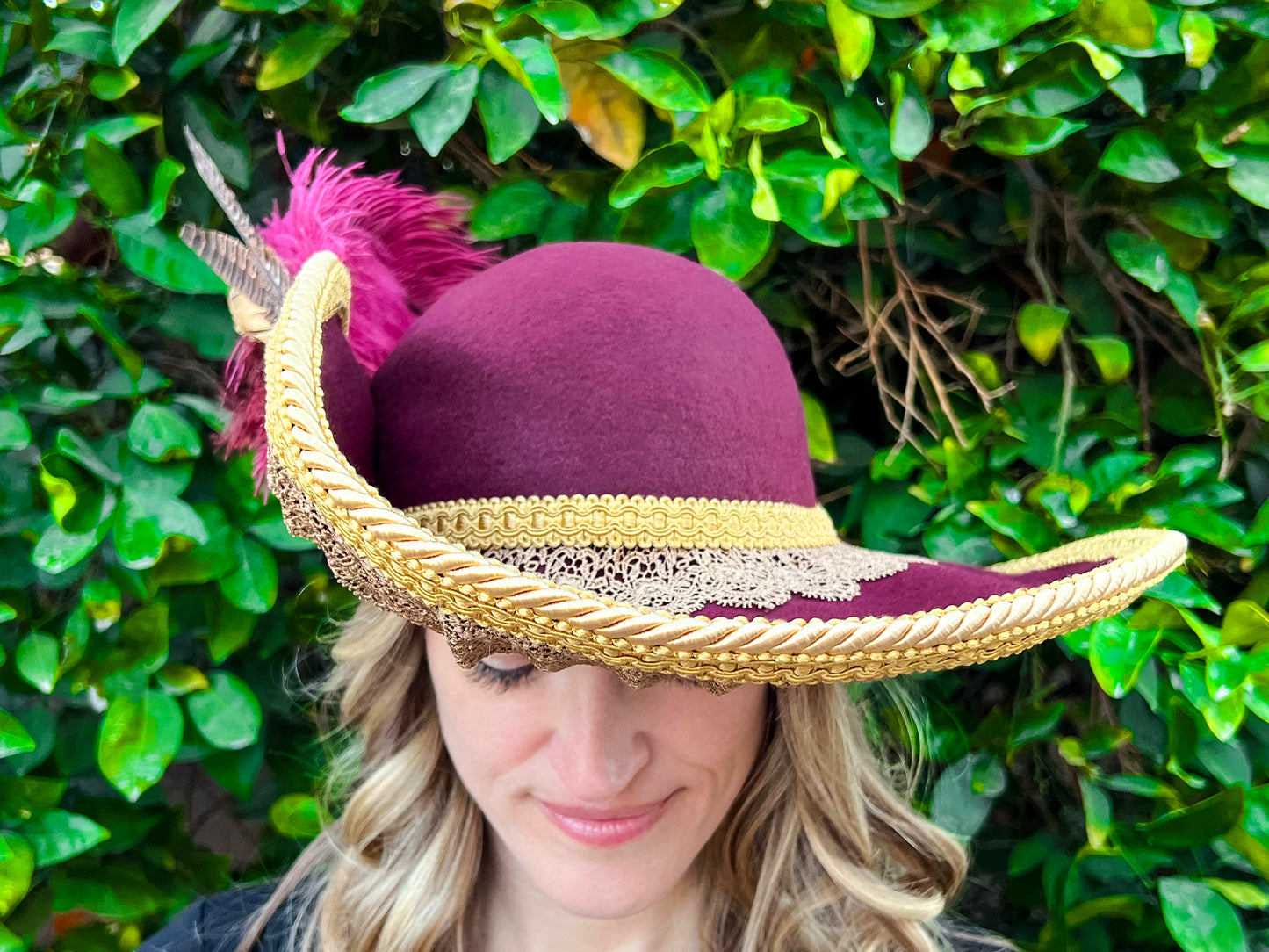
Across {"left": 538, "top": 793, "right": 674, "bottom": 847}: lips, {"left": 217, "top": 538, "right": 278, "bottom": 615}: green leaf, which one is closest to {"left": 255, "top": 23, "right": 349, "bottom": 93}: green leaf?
{"left": 217, "top": 538, "right": 278, "bottom": 615}: green leaf

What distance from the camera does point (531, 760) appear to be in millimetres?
905

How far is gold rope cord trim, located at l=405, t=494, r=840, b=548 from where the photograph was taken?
0.73m

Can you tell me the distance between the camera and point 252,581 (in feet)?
3.79

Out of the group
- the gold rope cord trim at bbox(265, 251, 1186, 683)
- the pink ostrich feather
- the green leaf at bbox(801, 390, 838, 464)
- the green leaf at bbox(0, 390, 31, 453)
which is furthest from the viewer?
the green leaf at bbox(801, 390, 838, 464)

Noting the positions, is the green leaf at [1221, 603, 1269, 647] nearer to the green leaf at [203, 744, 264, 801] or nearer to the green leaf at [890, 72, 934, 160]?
the green leaf at [890, 72, 934, 160]

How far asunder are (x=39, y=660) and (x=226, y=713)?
0.23 meters

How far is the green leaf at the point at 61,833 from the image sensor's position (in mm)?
1110

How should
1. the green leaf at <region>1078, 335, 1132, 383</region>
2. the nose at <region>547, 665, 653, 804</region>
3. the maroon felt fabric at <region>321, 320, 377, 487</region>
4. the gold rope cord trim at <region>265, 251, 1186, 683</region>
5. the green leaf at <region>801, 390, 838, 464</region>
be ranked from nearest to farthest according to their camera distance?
the gold rope cord trim at <region>265, 251, 1186, 683</region> < the maroon felt fabric at <region>321, 320, 377, 487</region> < the nose at <region>547, 665, 653, 804</region> < the green leaf at <region>1078, 335, 1132, 383</region> < the green leaf at <region>801, 390, 838, 464</region>

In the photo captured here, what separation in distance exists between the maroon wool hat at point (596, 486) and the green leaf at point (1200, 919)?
509 mm

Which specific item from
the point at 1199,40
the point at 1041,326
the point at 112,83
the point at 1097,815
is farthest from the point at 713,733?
the point at 112,83

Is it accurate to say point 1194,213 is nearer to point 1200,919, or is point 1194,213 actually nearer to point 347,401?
point 1200,919

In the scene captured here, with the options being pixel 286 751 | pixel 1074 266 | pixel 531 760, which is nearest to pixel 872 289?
pixel 1074 266

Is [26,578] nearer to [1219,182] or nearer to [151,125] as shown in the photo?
[151,125]

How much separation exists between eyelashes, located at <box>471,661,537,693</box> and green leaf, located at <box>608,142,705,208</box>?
0.55 meters
